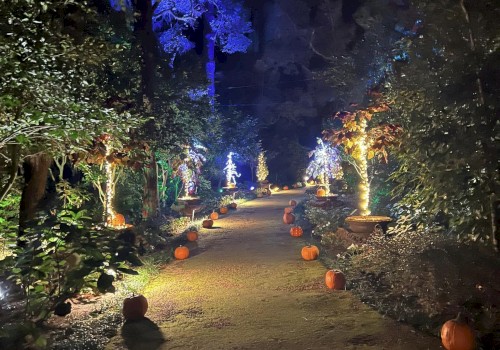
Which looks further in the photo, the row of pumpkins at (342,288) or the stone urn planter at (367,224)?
the stone urn planter at (367,224)

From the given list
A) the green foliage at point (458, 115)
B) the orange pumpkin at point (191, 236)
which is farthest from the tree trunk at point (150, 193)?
the green foliage at point (458, 115)

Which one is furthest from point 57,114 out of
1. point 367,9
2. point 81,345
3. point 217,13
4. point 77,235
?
point 217,13

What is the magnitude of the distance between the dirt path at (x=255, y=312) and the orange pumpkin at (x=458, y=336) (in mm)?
331

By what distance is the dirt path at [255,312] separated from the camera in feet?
16.4

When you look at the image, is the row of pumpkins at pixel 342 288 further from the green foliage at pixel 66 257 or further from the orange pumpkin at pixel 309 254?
the green foliage at pixel 66 257

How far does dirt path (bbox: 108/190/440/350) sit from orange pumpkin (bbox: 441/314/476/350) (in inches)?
13.0

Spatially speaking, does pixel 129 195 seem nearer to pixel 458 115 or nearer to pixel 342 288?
pixel 342 288

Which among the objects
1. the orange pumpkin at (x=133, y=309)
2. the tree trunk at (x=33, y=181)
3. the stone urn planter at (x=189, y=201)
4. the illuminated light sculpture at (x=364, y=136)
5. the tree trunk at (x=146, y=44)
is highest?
the tree trunk at (x=146, y=44)

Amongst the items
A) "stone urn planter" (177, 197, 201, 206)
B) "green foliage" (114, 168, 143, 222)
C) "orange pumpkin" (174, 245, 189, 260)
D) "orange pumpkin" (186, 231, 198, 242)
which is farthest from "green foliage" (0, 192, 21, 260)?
"stone urn planter" (177, 197, 201, 206)

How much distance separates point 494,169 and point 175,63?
1458cm

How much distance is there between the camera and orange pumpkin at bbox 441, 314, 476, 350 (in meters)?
4.29

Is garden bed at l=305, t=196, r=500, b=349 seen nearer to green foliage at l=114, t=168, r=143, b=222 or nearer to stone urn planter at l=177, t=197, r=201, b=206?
green foliage at l=114, t=168, r=143, b=222

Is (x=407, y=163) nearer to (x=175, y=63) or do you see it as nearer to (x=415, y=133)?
(x=415, y=133)

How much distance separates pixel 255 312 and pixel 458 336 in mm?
2927
